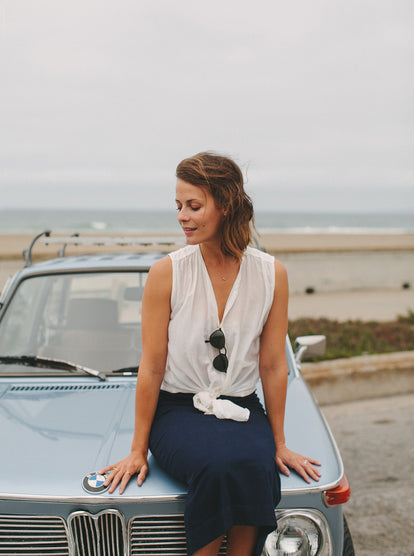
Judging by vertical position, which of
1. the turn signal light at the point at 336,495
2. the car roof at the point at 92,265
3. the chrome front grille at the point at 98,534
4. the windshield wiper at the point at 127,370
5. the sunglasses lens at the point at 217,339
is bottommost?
the chrome front grille at the point at 98,534

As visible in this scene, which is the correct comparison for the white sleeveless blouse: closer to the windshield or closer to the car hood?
the car hood

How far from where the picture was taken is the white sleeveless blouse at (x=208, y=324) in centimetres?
220

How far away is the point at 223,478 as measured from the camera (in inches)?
71.2

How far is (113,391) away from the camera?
275 centimetres

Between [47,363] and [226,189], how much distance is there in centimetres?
151

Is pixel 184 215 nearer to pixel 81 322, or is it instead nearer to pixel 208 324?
pixel 208 324

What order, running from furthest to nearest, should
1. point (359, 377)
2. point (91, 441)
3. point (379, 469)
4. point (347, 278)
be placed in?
point (347, 278), point (359, 377), point (379, 469), point (91, 441)

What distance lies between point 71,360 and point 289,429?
1.32 metres

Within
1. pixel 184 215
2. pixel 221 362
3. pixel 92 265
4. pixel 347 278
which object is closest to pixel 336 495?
pixel 221 362

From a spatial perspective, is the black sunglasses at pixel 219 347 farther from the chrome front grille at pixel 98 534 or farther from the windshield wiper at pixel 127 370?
the windshield wiper at pixel 127 370

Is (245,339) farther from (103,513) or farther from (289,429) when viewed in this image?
(103,513)

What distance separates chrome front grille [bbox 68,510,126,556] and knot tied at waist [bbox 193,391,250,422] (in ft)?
1.67

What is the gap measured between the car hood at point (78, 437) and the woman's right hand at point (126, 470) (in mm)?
32

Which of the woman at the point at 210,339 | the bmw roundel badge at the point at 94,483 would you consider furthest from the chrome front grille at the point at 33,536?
the woman at the point at 210,339
